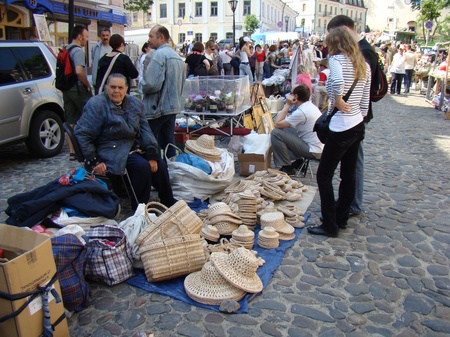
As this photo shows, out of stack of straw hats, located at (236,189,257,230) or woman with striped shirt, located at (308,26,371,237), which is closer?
woman with striped shirt, located at (308,26,371,237)

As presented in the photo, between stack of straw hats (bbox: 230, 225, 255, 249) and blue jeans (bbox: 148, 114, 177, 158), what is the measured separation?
226cm

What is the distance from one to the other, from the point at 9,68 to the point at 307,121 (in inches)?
182

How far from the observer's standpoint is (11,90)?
6285mm

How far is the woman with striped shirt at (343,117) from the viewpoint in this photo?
145 inches

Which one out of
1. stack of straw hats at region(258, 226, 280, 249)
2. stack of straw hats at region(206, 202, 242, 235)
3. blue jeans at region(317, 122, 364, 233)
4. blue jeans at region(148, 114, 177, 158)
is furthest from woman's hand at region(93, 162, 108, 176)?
blue jeans at region(317, 122, 364, 233)

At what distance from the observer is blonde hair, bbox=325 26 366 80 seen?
144 inches

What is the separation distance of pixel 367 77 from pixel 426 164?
12.7 ft

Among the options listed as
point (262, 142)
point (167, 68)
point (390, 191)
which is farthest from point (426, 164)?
point (167, 68)

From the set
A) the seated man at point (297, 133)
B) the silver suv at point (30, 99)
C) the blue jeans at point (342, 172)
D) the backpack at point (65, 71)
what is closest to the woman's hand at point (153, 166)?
the blue jeans at point (342, 172)

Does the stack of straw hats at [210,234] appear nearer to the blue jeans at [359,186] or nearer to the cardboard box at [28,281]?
the cardboard box at [28,281]

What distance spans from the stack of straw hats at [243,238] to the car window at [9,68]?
14.9ft

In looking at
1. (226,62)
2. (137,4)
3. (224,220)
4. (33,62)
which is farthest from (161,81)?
(137,4)

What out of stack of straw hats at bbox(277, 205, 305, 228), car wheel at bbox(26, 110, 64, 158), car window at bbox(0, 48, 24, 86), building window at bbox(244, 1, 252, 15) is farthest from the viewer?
building window at bbox(244, 1, 252, 15)

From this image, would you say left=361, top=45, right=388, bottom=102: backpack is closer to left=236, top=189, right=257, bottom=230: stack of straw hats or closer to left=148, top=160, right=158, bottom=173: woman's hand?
left=236, top=189, right=257, bottom=230: stack of straw hats
